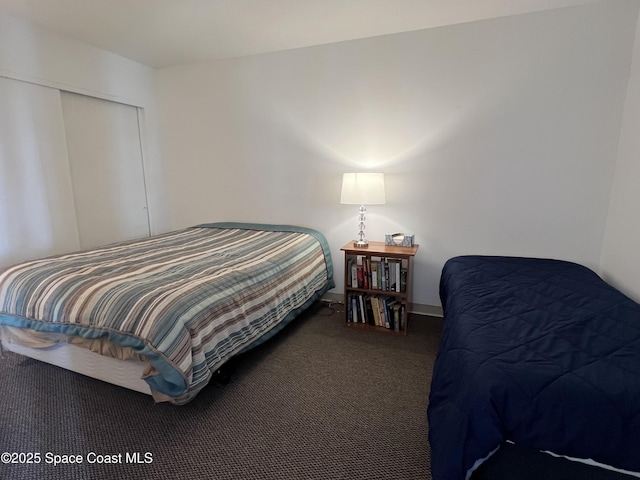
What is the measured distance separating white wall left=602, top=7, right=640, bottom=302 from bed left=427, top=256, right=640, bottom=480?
0.51m

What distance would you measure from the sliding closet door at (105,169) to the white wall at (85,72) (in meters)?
0.10

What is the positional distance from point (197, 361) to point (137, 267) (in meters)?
0.77

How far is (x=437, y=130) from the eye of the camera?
267 cm

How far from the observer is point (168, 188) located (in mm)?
3783

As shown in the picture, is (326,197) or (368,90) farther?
(326,197)

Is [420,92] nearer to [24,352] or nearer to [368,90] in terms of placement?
[368,90]

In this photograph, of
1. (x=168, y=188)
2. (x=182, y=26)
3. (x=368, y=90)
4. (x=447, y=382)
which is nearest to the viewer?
(x=447, y=382)

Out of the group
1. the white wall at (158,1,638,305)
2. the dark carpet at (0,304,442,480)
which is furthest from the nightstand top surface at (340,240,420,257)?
the dark carpet at (0,304,442,480)

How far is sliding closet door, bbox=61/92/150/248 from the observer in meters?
3.03

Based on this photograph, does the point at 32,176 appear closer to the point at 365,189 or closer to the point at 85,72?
the point at 85,72

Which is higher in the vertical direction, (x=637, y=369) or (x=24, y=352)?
(x=637, y=369)

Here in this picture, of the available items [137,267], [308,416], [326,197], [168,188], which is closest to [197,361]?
[308,416]

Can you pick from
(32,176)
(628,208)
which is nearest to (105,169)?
(32,176)

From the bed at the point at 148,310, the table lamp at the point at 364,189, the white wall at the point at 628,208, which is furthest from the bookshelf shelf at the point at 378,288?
the white wall at the point at 628,208
